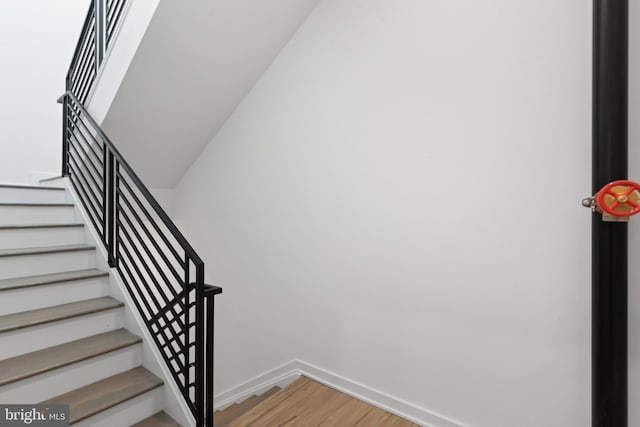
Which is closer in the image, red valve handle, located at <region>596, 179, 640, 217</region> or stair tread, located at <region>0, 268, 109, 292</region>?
red valve handle, located at <region>596, 179, 640, 217</region>

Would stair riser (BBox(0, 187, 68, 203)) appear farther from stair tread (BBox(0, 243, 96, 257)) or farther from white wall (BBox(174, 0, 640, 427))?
white wall (BBox(174, 0, 640, 427))

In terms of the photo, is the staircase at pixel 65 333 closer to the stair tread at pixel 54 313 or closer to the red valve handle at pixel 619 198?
the stair tread at pixel 54 313

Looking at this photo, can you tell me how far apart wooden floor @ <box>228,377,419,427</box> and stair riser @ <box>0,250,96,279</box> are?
1530 mm

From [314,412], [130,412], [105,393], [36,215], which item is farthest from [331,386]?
[36,215]

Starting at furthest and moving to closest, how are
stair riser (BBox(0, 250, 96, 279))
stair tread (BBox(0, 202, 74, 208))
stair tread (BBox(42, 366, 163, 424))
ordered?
stair tread (BBox(0, 202, 74, 208)) < stair riser (BBox(0, 250, 96, 279)) < stair tread (BBox(42, 366, 163, 424))

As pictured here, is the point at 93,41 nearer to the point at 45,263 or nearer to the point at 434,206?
the point at 45,263

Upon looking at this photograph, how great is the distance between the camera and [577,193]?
1.48m

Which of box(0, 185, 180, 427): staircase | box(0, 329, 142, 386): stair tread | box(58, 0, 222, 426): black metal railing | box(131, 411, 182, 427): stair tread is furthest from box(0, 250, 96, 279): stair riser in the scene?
box(131, 411, 182, 427): stair tread

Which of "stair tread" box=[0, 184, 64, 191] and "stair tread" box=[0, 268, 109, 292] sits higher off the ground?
"stair tread" box=[0, 184, 64, 191]

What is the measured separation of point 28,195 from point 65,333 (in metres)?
1.38

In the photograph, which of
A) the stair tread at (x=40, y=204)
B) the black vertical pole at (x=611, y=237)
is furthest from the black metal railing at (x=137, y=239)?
the black vertical pole at (x=611, y=237)

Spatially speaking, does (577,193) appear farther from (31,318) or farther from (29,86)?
(29,86)

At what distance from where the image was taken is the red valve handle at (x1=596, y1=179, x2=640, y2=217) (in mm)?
1195

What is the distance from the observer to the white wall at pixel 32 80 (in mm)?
3523
